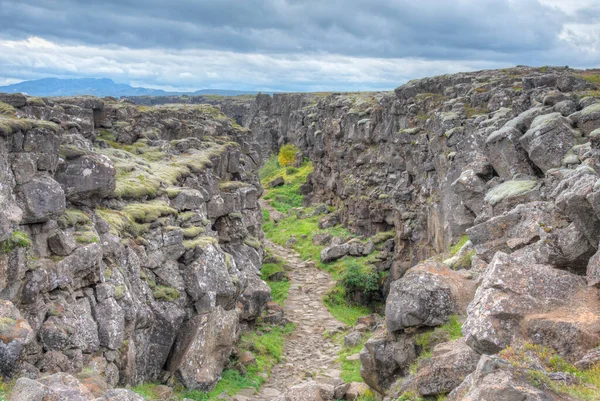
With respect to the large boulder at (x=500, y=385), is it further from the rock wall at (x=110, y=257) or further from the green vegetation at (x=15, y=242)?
the green vegetation at (x=15, y=242)

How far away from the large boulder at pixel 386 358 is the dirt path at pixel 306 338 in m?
6.71

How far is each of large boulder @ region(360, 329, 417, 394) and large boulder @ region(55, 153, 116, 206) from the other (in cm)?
1287

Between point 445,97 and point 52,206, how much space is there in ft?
126

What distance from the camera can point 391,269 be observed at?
47.3 m

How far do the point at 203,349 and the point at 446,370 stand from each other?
1458cm

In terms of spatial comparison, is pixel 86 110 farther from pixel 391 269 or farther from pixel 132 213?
pixel 391 269

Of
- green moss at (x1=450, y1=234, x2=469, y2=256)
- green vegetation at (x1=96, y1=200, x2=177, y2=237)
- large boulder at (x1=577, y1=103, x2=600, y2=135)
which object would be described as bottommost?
green moss at (x1=450, y1=234, x2=469, y2=256)

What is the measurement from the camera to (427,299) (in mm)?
18516

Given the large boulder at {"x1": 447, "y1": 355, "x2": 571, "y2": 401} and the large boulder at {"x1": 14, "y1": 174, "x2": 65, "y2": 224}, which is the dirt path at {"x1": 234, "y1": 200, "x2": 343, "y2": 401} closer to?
the large boulder at {"x1": 14, "y1": 174, "x2": 65, "y2": 224}

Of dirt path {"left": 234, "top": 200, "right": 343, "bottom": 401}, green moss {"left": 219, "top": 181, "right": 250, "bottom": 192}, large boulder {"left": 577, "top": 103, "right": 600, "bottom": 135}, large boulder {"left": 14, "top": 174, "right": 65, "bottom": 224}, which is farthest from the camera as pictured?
green moss {"left": 219, "top": 181, "right": 250, "bottom": 192}

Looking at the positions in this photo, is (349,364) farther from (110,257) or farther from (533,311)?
(533,311)

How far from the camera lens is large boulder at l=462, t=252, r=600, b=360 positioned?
12562mm

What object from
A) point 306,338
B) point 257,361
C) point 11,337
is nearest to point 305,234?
point 306,338

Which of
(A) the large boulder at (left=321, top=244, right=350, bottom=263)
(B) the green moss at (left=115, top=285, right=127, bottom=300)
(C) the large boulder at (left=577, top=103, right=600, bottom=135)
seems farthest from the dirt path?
(C) the large boulder at (left=577, top=103, right=600, bottom=135)
